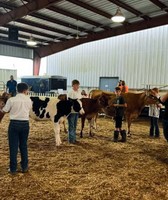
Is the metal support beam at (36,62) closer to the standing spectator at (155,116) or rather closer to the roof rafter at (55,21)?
the roof rafter at (55,21)

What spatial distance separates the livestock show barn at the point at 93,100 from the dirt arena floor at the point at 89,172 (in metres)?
0.01

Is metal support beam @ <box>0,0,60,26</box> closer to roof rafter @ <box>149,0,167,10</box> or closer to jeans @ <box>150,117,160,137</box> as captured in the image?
roof rafter @ <box>149,0,167,10</box>

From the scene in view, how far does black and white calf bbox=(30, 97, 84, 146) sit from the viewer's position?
5500 millimetres

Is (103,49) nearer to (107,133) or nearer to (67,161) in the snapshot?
(107,133)

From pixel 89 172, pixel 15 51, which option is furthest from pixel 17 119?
pixel 15 51

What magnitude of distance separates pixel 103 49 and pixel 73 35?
7.15 ft

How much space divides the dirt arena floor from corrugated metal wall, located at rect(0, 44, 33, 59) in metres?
11.7

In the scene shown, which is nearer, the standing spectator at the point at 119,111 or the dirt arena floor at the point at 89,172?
the dirt arena floor at the point at 89,172

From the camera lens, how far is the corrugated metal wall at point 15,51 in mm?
16547

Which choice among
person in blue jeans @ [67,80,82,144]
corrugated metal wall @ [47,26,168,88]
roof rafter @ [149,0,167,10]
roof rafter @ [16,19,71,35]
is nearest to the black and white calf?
person in blue jeans @ [67,80,82,144]

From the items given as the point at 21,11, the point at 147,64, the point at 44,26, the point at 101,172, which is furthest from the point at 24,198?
the point at 44,26

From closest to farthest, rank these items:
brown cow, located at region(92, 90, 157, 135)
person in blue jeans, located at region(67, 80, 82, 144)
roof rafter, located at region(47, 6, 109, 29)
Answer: person in blue jeans, located at region(67, 80, 82, 144) → brown cow, located at region(92, 90, 157, 135) → roof rafter, located at region(47, 6, 109, 29)

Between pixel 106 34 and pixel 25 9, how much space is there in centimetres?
517

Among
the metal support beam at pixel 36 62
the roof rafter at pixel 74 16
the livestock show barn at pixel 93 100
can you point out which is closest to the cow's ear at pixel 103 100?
the livestock show barn at pixel 93 100
